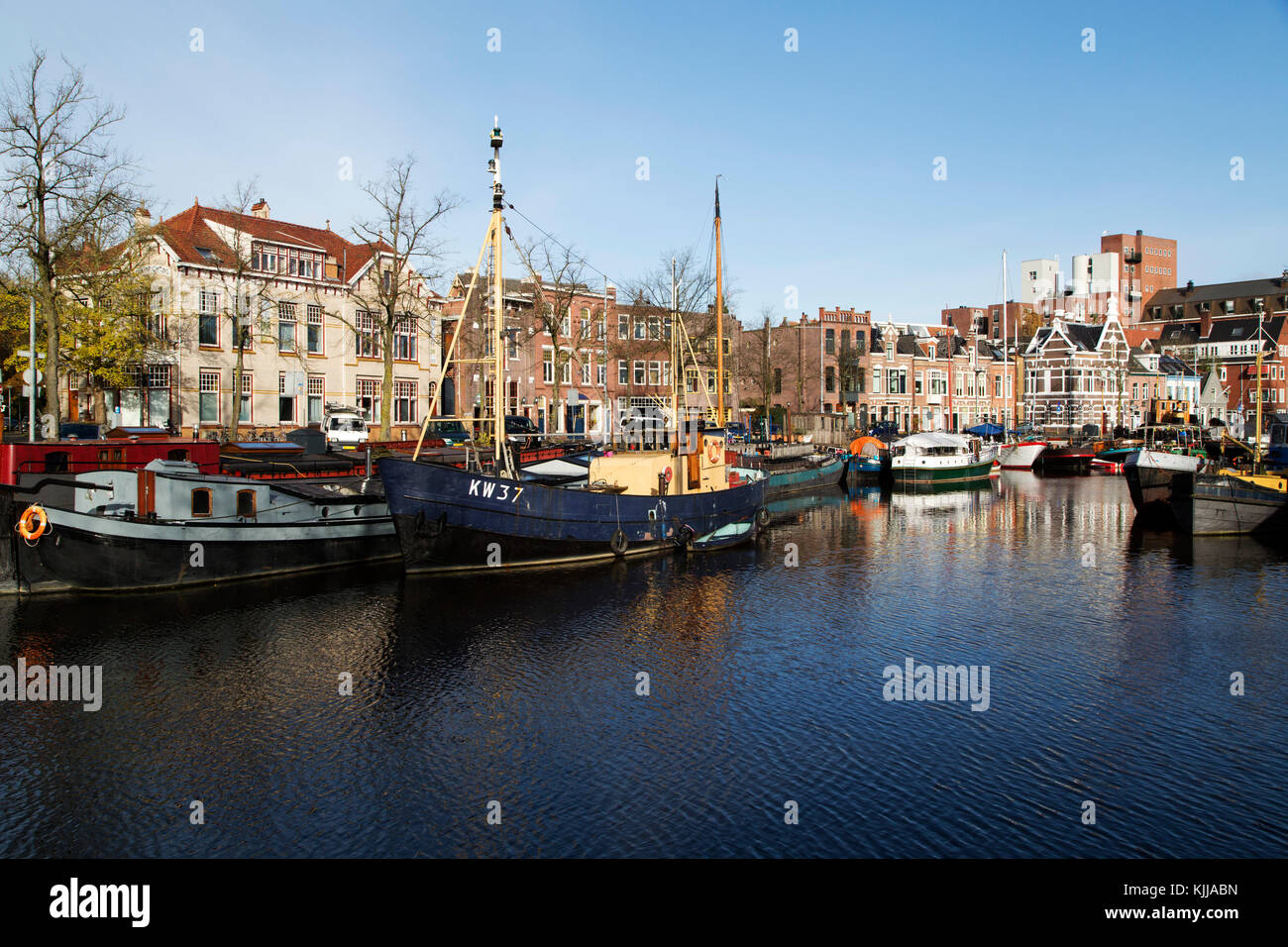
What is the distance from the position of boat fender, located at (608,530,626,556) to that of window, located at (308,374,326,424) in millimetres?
38393

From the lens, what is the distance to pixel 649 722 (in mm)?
14281

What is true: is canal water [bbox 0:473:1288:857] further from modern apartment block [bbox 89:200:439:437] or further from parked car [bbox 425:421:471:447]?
modern apartment block [bbox 89:200:439:437]

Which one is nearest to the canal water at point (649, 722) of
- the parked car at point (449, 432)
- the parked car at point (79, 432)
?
the parked car at point (79, 432)

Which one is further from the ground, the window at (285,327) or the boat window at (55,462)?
the window at (285,327)

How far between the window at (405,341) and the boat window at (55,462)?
39755 millimetres

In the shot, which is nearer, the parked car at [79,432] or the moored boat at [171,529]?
the moored boat at [171,529]

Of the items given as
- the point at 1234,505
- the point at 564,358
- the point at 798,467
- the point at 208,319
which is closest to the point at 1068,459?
the point at 798,467

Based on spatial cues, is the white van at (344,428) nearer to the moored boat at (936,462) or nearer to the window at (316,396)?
the window at (316,396)

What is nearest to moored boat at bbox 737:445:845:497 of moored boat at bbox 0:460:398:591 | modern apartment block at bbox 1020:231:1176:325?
moored boat at bbox 0:460:398:591

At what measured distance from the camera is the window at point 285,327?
58.1 m

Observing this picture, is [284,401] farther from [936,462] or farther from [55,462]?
[936,462]

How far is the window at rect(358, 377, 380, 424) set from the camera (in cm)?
6275
